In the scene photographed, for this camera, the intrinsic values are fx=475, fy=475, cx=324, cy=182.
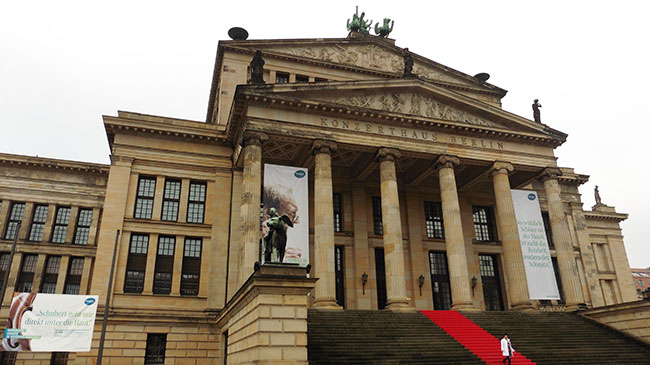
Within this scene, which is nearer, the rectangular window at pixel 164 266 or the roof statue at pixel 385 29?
the rectangular window at pixel 164 266

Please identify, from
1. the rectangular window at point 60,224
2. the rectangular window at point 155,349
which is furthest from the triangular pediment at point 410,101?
the rectangular window at point 60,224

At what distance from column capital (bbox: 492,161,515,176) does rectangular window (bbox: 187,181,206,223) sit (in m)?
19.7

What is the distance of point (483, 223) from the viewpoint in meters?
38.3

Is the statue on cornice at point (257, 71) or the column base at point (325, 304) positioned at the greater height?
the statue on cornice at point (257, 71)

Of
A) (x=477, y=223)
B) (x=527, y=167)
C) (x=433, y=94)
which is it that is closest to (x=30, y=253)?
(x=433, y=94)

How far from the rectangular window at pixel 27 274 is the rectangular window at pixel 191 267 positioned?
14.8 m

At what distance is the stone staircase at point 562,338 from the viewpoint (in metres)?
22.3

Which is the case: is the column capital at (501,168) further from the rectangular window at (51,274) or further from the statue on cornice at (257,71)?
the rectangular window at (51,274)

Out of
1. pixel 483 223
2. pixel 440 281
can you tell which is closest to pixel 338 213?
pixel 440 281

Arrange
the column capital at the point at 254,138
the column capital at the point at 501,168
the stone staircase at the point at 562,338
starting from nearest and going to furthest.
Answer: the stone staircase at the point at 562,338 → the column capital at the point at 254,138 → the column capital at the point at 501,168

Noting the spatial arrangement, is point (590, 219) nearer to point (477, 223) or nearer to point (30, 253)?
point (477, 223)

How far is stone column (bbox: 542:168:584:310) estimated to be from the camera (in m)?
30.1

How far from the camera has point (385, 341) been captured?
2145 centimetres

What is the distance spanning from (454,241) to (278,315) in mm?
16671
